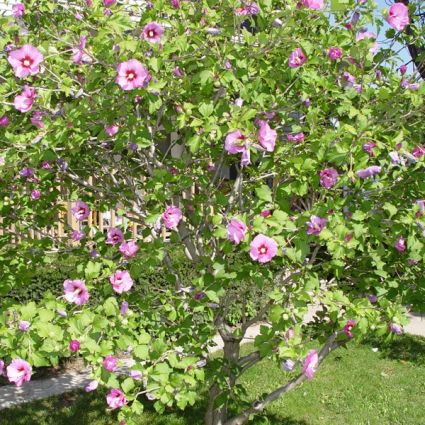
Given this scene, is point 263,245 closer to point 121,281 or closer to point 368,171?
point 368,171

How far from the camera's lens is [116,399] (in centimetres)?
251

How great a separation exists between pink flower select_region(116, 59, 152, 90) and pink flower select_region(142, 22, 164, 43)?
15 cm

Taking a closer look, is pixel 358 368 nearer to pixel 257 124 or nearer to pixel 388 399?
pixel 388 399

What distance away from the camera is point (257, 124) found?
2615 mm

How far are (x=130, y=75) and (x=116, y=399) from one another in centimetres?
134

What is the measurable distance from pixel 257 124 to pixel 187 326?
1.00m

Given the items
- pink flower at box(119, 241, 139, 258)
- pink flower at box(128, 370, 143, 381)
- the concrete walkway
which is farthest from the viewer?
the concrete walkway

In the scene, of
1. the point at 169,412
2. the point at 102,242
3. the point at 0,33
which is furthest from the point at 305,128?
the point at 169,412

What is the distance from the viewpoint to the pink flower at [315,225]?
7.95 ft

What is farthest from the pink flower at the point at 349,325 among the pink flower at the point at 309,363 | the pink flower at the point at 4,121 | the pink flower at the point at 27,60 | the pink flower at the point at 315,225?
the pink flower at the point at 4,121

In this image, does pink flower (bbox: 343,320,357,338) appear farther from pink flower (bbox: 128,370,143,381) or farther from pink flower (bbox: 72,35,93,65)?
pink flower (bbox: 72,35,93,65)

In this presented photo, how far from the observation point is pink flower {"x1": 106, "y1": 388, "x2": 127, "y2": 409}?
2.50 m

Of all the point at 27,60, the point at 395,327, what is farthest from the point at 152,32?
the point at 395,327

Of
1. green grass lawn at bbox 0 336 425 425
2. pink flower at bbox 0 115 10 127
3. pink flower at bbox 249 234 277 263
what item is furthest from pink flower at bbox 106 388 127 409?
green grass lawn at bbox 0 336 425 425
